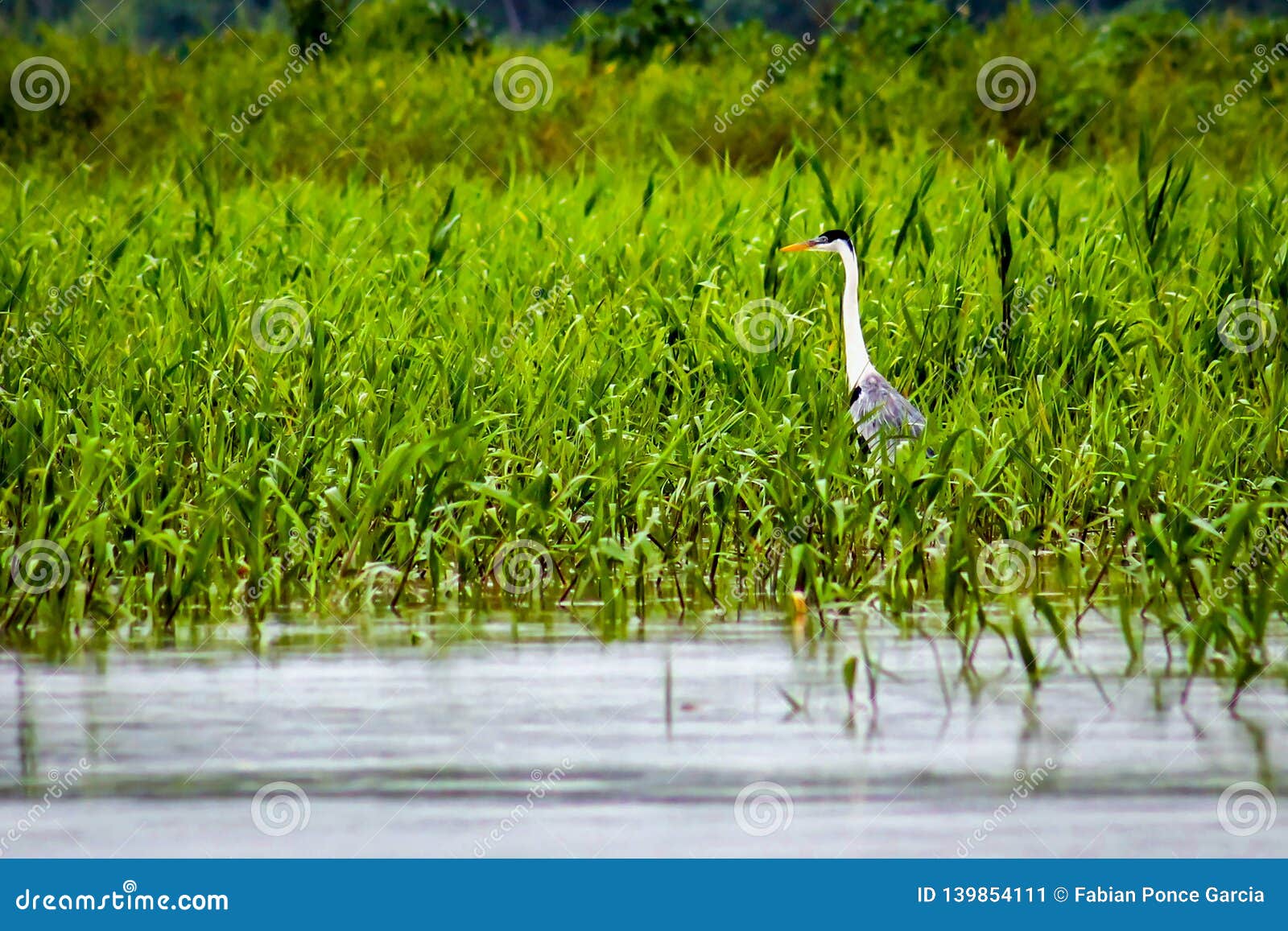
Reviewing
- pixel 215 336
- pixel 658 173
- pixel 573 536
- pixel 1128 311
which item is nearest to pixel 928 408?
pixel 1128 311

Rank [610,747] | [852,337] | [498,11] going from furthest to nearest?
[498,11]
[852,337]
[610,747]

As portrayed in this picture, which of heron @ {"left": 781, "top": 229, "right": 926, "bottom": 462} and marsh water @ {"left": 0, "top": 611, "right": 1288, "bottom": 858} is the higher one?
heron @ {"left": 781, "top": 229, "right": 926, "bottom": 462}

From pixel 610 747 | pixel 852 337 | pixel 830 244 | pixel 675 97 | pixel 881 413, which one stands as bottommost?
pixel 610 747

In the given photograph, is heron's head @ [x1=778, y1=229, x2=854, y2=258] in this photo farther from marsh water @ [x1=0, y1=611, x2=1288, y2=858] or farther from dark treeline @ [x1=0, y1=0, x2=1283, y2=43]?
dark treeline @ [x1=0, y1=0, x2=1283, y2=43]

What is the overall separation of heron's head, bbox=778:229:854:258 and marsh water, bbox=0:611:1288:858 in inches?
119

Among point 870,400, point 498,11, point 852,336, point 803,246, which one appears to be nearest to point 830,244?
point 803,246

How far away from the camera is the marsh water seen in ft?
13.4

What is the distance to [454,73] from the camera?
58.9 ft

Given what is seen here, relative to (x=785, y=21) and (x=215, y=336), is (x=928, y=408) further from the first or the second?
(x=785, y=21)

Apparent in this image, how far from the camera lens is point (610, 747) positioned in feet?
15.4

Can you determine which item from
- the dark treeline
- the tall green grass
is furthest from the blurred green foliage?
the dark treeline

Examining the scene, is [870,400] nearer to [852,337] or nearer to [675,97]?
[852,337]

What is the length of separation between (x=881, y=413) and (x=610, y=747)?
10.0ft

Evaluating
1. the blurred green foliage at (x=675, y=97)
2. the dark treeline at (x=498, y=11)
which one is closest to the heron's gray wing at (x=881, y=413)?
the blurred green foliage at (x=675, y=97)
